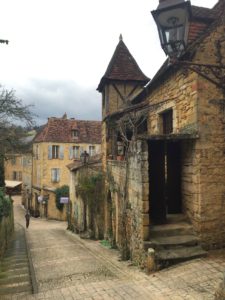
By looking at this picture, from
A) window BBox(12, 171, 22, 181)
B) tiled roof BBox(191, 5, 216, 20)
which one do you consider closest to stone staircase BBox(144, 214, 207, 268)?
tiled roof BBox(191, 5, 216, 20)

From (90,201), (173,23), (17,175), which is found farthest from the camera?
(17,175)

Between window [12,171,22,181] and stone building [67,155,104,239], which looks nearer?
stone building [67,155,104,239]

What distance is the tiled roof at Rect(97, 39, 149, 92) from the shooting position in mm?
14633

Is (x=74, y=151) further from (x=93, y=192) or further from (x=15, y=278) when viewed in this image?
(x=15, y=278)

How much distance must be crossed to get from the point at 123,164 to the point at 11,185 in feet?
120

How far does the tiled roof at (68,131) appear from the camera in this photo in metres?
31.6

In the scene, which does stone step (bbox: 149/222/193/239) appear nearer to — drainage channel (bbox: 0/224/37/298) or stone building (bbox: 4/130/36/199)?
drainage channel (bbox: 0/224/37/298)

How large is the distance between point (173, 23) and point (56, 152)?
28.8 m

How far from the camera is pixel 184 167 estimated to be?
8.38m

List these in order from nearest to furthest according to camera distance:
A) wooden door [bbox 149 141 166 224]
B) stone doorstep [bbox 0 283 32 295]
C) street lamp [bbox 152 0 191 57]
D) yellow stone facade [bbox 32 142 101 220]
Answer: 1. street lamp [bbox 152 0 191 57]
2. stone doorstep [bbox 0 283 32 295]
3. wooden door [bbox 149 141 166 224]
4. yellow stone facade [bbox 32 142 101 220]

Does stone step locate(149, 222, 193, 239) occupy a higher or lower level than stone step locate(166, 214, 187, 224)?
lower

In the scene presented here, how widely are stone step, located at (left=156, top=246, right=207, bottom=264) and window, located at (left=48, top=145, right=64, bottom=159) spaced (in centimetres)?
2566

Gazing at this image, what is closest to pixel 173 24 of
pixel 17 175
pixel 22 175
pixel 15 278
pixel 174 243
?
pixel 174 243

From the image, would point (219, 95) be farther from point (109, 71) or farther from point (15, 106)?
point (15, 106)
